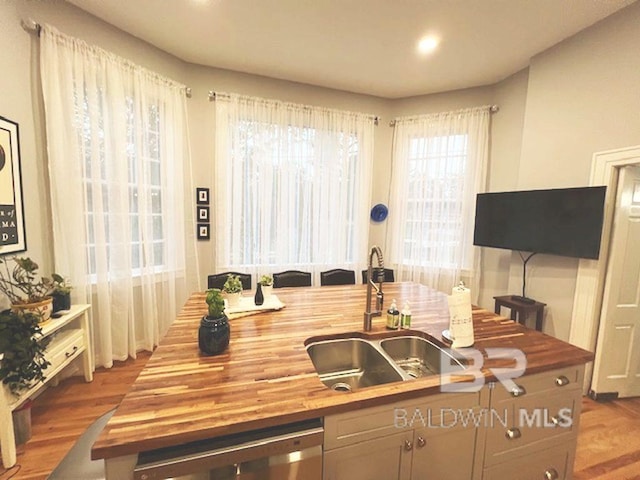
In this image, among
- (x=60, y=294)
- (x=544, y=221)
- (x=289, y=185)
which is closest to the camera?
(x=60, y=294)

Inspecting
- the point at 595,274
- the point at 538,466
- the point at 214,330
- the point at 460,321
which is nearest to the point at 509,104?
the point at 595,274

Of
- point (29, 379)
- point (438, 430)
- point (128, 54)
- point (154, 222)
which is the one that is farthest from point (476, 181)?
point (29, 379)

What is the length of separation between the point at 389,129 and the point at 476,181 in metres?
1.41

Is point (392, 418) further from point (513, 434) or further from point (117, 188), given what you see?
point (117, 188)

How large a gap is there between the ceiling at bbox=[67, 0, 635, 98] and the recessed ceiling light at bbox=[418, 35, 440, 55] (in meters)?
0.05

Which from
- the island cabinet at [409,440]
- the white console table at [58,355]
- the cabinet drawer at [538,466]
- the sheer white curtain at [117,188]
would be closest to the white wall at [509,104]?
the sheer white curtain at [117,188]

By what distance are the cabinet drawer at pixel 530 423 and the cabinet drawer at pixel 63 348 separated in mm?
2712

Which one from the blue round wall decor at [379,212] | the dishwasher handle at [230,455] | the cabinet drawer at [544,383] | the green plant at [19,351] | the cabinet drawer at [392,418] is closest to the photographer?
the dishwasher handle at [230,455]

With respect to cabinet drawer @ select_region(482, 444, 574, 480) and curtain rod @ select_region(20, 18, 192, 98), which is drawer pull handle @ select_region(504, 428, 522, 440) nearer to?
cabinet drawer @ select_region(482, 444, 574, 480)

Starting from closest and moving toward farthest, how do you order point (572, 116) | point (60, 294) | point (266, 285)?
point (266, 285)
point (60, 294)
point (572, 116)

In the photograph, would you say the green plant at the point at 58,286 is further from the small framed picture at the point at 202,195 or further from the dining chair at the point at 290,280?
the dining chair at the point at 290,280

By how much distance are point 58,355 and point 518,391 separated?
9.55 feet

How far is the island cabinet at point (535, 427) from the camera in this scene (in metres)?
1.25

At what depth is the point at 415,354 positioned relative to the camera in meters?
1.62
